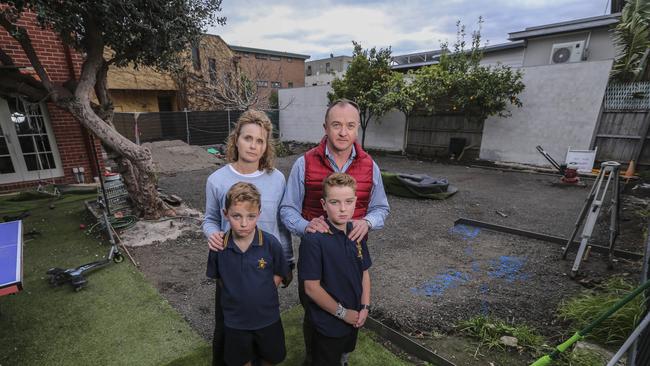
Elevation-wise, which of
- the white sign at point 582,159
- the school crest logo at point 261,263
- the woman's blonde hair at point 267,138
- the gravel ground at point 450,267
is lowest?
the gravel ground at point 450,267

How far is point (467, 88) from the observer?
10977 mm

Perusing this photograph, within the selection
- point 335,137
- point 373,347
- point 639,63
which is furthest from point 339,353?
point 639,63

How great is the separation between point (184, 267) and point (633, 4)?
15.1 metres

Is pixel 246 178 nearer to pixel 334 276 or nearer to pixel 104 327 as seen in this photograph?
pixel 334 276

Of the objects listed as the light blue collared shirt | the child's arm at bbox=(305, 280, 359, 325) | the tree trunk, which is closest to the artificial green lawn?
the child's arm at bbox=(305, 280, 359, 325)

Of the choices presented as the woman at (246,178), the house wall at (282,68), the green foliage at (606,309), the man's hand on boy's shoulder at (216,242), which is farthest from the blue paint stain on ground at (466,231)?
the house wall at (282,68)

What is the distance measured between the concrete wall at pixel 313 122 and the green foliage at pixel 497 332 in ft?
39.6

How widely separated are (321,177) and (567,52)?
16620 millimetres

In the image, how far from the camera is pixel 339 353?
6.62 ft

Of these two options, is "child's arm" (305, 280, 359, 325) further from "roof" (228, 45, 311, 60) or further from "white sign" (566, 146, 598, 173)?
"roof" (228, 45, 311, 60)

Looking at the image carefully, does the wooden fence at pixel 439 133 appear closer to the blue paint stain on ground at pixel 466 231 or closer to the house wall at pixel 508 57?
the house wall at pixel 508 57

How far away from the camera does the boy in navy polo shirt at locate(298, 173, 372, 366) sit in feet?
6.16

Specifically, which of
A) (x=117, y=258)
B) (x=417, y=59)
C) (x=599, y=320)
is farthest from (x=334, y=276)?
(x=417, y=59)

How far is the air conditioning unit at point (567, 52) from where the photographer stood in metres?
12.9
